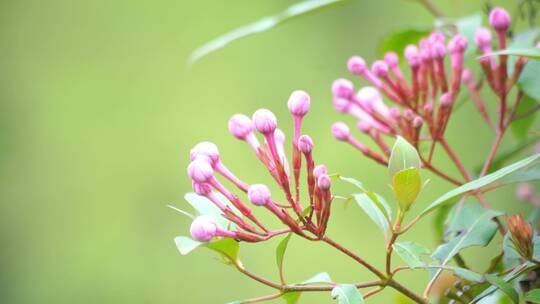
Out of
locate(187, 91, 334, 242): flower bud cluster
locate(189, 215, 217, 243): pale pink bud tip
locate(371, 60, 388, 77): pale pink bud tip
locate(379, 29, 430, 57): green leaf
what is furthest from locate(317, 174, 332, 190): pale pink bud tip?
locate(379, 29, 430, 57): green leaf

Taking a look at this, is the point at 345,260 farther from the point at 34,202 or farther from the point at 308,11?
the point at 308,11

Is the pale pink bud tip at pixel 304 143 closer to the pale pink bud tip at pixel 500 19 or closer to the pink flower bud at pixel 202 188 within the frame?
the pink flower bud at pixel 202 188

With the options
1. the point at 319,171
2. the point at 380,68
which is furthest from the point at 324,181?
the point at 380,68

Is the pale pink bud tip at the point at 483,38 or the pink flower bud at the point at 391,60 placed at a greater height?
the pink flower bud at the point at 391,60

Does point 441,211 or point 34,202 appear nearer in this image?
point 441,211

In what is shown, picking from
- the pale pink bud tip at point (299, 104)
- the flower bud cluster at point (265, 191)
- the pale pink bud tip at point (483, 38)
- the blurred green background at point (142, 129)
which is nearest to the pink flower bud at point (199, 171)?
the flower bud cluster at point (265, 191)

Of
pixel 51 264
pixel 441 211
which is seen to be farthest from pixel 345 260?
pixel 441 211

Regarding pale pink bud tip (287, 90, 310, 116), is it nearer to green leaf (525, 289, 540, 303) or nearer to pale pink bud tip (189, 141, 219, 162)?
pale pink bud tip (189, 141, 219, 162)
